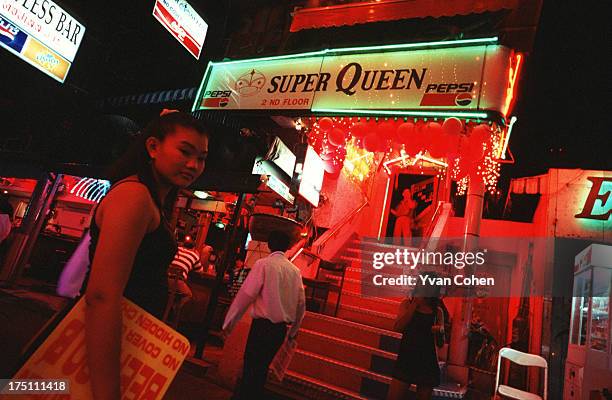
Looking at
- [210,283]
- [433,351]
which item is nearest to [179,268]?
[210,283]

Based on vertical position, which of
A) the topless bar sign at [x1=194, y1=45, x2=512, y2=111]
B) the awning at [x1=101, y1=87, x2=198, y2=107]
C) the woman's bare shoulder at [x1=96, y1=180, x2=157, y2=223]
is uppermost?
the awning at [x1=101, y1=87, x2=198, y2=107]

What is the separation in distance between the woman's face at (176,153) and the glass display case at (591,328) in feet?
29.7

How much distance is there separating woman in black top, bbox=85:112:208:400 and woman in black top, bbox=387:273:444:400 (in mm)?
4203

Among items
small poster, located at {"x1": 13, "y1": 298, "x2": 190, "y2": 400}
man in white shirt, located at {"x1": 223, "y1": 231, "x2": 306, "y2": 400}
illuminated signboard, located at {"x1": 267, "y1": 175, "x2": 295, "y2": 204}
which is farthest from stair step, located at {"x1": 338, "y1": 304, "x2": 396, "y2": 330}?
small poster, located at {"x1": 13, "y1": 298, "x2": 190, "y2": 400}

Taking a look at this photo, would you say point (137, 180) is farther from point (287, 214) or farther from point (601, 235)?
point (601, 235)

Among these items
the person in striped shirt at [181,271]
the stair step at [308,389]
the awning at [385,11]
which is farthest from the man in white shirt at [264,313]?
the awning at [385,11]

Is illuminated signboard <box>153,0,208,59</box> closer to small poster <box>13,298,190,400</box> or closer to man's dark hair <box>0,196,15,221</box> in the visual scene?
man's dark hair <box>0,196,15,221</box>

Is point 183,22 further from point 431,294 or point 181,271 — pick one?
point 431,294

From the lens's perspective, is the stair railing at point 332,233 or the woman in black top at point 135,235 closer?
the woman in black top at point 135,235

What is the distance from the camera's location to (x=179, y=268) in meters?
6.61

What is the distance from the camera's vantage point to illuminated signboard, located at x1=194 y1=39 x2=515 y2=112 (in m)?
4.61

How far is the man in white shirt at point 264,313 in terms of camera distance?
4199mm

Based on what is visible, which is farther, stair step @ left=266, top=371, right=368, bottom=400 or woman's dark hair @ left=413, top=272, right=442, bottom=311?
stair step @ left=266, top=371, right=368, bottom=400

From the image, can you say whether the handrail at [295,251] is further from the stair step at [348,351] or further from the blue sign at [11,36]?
the blue sign at [11,36]
